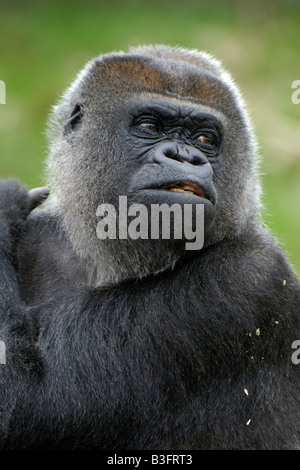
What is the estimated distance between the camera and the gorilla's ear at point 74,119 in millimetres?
5543

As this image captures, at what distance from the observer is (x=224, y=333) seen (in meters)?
4.88

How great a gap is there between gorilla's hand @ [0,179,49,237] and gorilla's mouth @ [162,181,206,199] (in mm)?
1331

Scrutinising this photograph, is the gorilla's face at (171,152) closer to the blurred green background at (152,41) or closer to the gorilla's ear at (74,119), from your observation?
the gorilla's ear at (74,119)

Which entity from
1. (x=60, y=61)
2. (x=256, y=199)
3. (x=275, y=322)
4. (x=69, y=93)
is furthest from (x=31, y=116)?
(x=275, y=322)

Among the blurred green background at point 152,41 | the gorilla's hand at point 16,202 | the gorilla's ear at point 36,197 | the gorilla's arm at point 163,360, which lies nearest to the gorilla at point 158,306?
the gorilla's arm at point 163,360

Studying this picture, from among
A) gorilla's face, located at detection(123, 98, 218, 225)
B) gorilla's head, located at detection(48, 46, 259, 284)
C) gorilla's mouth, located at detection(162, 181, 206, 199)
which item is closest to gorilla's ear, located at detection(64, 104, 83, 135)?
gorilla's head, located at detection(48, 46, 259, 284)

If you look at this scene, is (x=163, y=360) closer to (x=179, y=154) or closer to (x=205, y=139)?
(x=179, y=154)

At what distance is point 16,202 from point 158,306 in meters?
1.51

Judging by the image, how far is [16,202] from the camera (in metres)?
5.87

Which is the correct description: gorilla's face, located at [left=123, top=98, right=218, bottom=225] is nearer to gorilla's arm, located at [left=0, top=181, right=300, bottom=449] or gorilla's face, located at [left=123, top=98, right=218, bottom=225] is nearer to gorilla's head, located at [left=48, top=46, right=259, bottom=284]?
gorilla's head, located at [left=48, top=46, right=259, bottom=284]

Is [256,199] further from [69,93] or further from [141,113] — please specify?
[69,93]

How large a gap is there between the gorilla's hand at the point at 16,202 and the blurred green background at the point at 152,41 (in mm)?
4830

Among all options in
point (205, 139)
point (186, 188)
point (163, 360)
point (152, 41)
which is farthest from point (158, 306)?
point (152, 41)

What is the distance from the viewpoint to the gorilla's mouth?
4.83 m
